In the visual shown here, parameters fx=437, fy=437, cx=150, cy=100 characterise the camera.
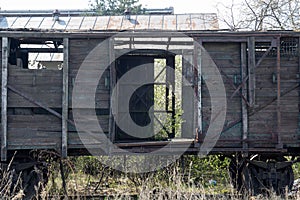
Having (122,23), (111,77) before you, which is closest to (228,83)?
(111,77)

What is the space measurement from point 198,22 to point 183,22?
0.35 m

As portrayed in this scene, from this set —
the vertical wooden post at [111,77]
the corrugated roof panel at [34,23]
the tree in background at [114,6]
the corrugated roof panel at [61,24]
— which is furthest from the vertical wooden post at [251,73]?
the tree in background at [114,6]

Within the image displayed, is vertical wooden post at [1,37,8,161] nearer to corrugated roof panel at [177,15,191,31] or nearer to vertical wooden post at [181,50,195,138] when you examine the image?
corrugated roof panel at [177,15,191,31]

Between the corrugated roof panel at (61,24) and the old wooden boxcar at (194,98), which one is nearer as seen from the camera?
the old wooden boxcar at (194,98)

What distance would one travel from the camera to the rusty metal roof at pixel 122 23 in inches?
390

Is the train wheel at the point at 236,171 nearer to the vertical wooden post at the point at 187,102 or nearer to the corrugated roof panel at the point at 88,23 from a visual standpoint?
the vertical wooden post at the point at 187,102

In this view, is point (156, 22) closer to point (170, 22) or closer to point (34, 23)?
point (170, 22)

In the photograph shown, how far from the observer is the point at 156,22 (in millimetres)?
10453

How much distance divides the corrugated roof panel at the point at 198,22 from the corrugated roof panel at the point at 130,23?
1346 mm

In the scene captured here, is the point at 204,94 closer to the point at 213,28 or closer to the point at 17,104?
the point at 213,28

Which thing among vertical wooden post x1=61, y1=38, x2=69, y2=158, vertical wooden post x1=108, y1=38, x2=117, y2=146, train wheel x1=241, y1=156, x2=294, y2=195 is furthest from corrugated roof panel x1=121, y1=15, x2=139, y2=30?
train wheel x1=241, y1=156, x2=294, y2=195

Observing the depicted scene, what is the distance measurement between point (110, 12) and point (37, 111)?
58.4 feet

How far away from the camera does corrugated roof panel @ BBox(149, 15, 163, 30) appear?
396 inches

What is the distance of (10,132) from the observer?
9.20 m
